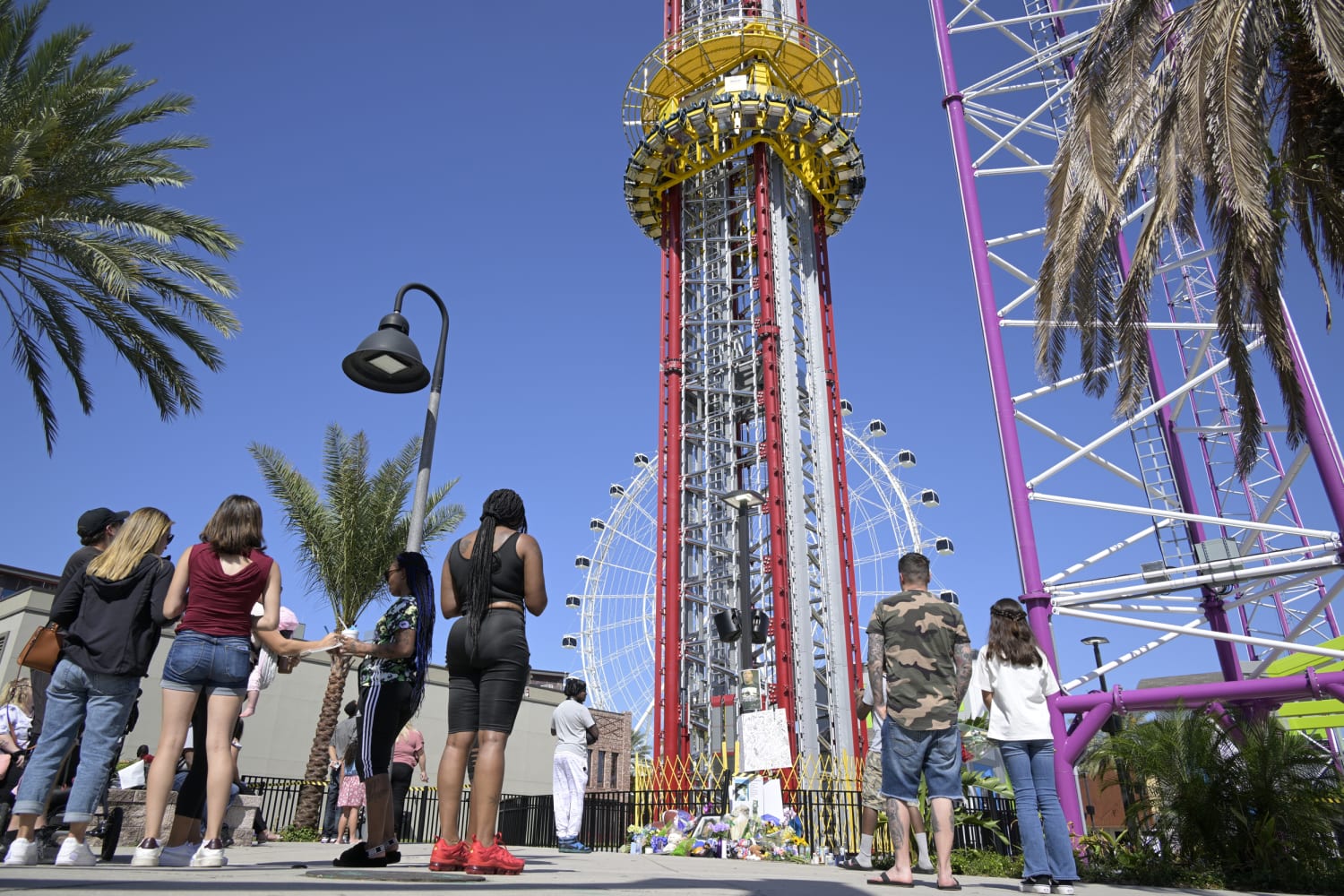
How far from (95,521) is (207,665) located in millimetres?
1715

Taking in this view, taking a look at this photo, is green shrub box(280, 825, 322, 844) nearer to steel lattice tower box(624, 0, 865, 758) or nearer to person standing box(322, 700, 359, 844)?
person standing box(322, 700, 359, 844)

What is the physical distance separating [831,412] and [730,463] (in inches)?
118

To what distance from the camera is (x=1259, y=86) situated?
7.65 m

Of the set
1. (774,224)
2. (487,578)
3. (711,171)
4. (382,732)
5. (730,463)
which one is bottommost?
(382,732)

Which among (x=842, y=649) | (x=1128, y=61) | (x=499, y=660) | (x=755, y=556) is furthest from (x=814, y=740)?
(x=499, y=660)

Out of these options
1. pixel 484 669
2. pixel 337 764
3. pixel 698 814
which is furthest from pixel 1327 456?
pixel 337 764

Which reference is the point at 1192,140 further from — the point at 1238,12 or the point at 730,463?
the point at 730,463

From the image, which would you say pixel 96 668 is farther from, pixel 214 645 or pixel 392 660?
pixel 392 660

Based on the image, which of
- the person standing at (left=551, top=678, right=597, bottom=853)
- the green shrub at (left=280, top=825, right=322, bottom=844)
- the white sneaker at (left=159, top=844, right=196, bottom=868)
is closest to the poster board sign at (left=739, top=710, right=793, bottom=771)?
the person standing at (left=551, top=678, right=597, bottom=853)

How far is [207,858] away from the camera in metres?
4.21

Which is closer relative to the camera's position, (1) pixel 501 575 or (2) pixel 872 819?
(1) pixel 501 575

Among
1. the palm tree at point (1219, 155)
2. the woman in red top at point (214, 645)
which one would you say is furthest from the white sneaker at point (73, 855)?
the palm tree at point (1219, 155)

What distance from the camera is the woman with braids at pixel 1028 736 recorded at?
16.0ft

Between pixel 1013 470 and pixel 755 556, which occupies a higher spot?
pixel 755 556
